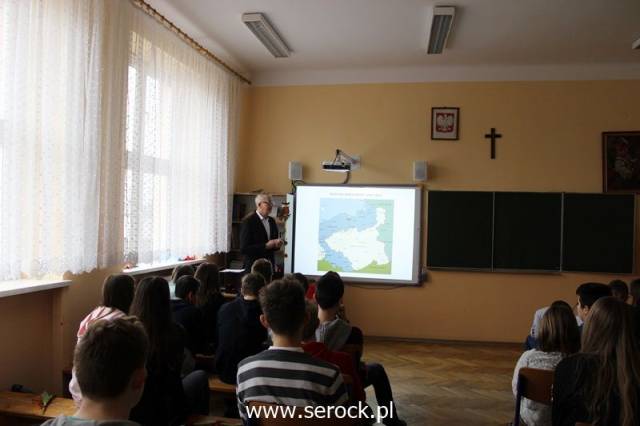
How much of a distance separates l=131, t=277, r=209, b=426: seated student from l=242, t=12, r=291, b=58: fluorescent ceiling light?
9.89 ft

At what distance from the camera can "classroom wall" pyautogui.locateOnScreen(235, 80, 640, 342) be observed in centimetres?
562

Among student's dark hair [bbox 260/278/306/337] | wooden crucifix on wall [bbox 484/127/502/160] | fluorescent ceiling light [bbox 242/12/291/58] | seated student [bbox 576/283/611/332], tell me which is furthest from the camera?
wooden crucifix on wall [bbox 484/127/502/160]

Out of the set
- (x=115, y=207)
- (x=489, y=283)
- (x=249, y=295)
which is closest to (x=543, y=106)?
(x=489, y=283)

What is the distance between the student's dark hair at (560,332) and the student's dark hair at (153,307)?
1836 mm

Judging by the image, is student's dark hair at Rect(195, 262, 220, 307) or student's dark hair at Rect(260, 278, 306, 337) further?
student's dark hair at Rect(195, 262, 220, 307)

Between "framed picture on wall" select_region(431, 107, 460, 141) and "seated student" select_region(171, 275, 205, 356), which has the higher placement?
"framed picture on wall" select_region(431, 107, 460, 141)

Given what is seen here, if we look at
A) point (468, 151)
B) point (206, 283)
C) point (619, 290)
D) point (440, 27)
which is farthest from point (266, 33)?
point (619, 290)

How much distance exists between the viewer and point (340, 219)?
19.4ft

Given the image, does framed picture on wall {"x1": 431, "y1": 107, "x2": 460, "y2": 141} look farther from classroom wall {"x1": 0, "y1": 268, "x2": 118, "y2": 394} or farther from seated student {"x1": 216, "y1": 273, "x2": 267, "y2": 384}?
classroom wall {"x1": 0, "y1": 268, "x2": 118, "y2": 394}

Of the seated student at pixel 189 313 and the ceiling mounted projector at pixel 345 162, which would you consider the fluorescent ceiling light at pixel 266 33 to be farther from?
the seated student at pixel 189 313

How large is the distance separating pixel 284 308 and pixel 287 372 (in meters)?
0.23

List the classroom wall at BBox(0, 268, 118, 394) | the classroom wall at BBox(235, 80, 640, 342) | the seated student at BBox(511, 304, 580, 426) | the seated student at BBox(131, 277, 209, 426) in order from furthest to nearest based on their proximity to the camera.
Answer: the classroom wall at BBox(235, 80, 640, 342)
the classroom wall at BBox(0, 268, 118, 394)
the seated student at BBox(511, 304, 580, 426)
the seated student at BBox(131, 277, 209, 426)

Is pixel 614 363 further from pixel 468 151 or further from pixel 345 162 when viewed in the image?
pixel 345 162

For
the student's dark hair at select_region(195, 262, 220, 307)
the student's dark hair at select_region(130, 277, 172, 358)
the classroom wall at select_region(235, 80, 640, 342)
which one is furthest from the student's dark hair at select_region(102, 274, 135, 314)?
the classroom wall at select_region(235, 80, 640, 342)
